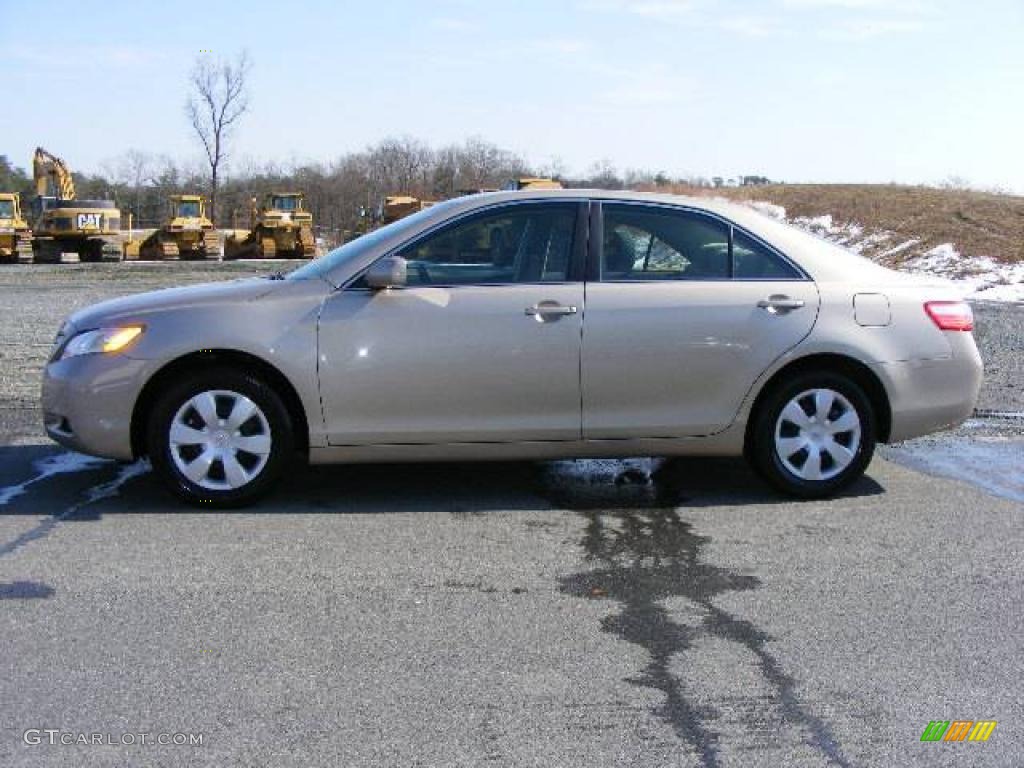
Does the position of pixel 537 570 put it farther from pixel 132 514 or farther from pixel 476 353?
pixel 132 514

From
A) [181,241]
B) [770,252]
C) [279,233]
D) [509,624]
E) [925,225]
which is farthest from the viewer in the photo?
[181,241]

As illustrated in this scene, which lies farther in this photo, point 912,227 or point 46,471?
point 912,227

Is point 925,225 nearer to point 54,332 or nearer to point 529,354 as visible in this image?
point 54,332

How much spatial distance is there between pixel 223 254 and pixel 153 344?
124ft

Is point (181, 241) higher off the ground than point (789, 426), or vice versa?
point (181, 241)

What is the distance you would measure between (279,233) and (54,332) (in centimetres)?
2724

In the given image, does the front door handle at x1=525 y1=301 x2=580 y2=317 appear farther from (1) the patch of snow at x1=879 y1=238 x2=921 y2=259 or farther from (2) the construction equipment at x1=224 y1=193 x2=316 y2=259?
(2) the construction equipment at x1=224 y1=193 x2=316 y2=259

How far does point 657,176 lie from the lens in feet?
185

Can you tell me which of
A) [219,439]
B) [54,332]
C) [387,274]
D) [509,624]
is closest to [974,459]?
[387,274]

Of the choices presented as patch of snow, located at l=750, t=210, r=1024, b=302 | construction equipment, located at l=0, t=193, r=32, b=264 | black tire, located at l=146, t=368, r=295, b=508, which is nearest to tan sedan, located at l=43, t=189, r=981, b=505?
black tire, located at l=146, t=368, r=295, b=508

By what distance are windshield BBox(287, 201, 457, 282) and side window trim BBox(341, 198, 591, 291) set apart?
0.09 m

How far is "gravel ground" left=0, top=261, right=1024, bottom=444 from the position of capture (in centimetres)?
787

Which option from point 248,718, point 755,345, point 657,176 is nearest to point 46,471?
point 248,718

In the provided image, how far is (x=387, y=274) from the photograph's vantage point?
18.0ft
